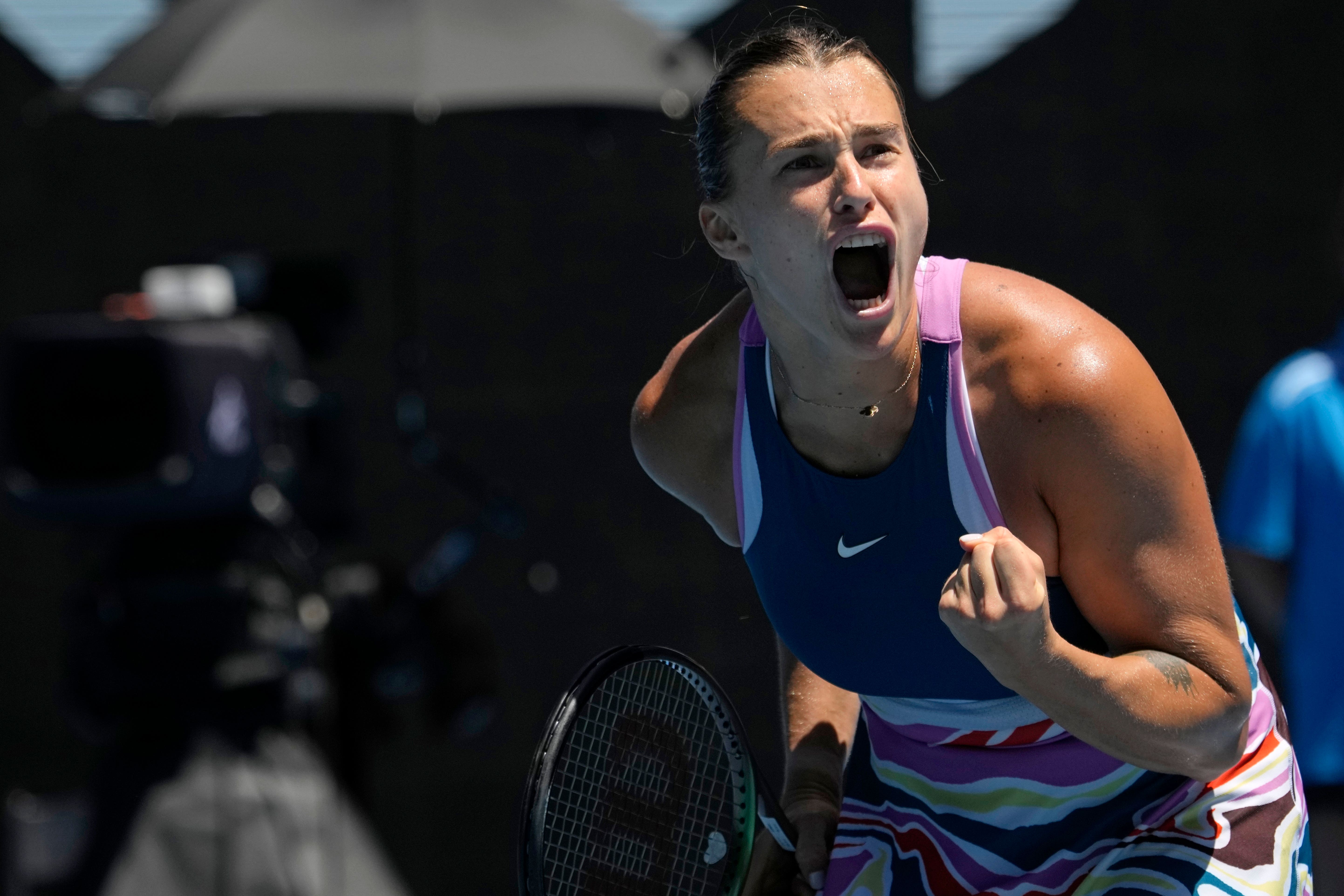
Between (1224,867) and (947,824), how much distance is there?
0.32 m

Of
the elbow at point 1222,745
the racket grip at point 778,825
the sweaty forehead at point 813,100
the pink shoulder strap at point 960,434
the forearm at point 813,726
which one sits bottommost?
the racket grip at point 778,825

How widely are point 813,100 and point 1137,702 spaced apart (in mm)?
716

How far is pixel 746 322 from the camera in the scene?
1.88 metres

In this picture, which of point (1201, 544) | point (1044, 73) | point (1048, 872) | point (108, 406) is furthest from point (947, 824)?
point (1044, 73)

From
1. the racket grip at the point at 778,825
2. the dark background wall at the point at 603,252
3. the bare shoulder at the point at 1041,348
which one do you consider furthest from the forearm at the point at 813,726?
the dark background wall at the point at 603,252

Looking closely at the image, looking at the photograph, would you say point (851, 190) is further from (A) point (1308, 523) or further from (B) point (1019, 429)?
(A) point (1308, 523)

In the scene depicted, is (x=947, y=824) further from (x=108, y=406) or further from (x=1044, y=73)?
(x=1044, y=73)

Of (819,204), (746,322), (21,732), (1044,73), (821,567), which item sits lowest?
(21,732)

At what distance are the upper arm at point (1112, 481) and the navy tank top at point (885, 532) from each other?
0.06 metres

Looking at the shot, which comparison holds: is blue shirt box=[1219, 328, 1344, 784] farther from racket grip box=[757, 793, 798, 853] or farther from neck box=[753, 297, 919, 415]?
neck box=[753, 297, 919, 415]

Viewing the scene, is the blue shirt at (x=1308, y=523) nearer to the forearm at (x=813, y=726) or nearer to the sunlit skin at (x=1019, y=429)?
the forearm at (x=813, y=726)

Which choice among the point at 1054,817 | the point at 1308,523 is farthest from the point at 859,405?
the point at 1308,523

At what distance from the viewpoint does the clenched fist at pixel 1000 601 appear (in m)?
1.37

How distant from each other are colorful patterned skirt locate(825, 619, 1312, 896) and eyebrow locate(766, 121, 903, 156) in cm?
65
